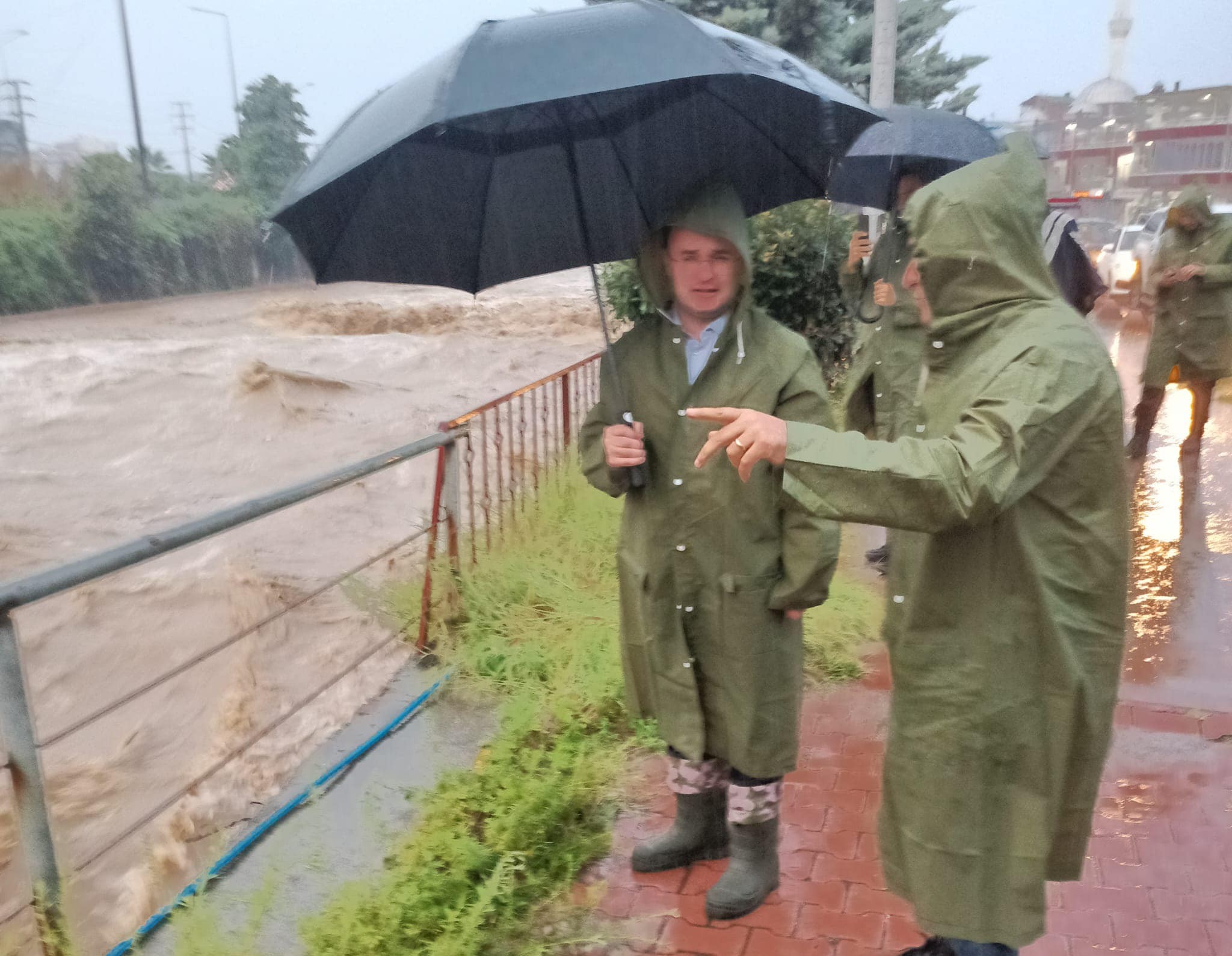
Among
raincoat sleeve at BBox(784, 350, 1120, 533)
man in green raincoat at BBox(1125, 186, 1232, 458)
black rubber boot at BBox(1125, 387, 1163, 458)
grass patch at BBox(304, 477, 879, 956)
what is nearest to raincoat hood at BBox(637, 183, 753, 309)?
raincoat sleeve at BBox(784, 350, 1120, 533)

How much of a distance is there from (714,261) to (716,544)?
671mm

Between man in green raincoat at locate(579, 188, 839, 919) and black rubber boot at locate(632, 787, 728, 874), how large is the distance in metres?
0.23

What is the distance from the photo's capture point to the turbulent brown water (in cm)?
485

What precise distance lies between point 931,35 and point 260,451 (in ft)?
49.2

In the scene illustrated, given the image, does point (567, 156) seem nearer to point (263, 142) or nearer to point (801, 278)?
point (801, 278)

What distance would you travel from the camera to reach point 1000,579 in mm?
1626

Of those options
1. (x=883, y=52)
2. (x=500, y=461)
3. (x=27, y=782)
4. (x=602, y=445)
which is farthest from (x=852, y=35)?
(x=27, y=782)

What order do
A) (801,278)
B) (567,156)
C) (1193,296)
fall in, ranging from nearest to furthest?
1. (567,156)
2. (1193,296)
3. (801,278)

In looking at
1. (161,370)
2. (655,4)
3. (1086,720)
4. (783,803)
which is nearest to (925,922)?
(1086,720)

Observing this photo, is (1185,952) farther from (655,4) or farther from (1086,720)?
(655,4)

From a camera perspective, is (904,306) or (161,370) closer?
(904,306)

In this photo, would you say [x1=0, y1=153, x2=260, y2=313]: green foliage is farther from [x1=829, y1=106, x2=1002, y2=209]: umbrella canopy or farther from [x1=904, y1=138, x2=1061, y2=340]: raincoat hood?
[x1=904, y1=138, x2=1061, y2=340]: raincoat hood

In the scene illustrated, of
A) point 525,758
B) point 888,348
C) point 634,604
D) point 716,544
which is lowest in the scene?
point 525,758

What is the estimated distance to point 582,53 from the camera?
174 centimetres
